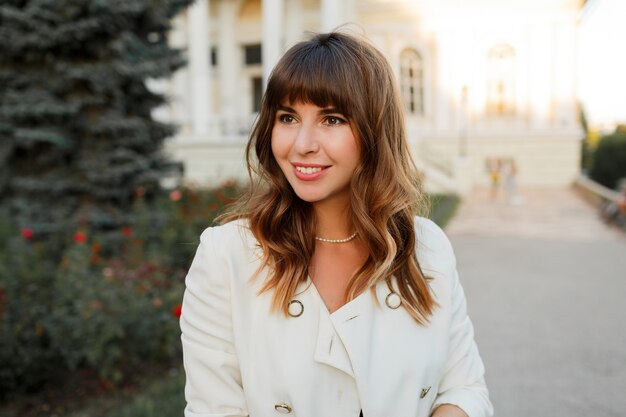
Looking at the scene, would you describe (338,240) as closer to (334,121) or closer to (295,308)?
(295,308)

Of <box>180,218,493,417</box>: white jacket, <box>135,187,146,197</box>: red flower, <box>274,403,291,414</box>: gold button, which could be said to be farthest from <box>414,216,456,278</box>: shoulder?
<box>135,187,146,197</box>: red flower

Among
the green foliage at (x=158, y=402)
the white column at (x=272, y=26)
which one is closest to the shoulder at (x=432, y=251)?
the green foliage at (x=158, y=402)

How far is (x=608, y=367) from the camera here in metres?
4.85

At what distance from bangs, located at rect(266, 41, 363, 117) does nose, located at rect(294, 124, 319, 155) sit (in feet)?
0.27

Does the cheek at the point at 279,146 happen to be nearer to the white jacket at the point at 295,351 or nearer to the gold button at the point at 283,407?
the white jacket at the point at 295,351

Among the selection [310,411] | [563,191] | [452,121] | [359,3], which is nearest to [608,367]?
[310,411]

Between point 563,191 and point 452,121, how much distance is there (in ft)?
17.0

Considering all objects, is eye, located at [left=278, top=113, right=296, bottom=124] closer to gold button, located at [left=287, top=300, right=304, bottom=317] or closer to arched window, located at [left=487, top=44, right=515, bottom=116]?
gold button, located at [left=287, top=300, right=304, bottom=317]

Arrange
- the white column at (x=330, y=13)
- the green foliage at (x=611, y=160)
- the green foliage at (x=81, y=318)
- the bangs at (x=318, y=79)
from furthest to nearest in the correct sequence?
the green foliage at (x=611, y=160), the white column at (x=330, y=13), the green foliage at (x=81, y=318), the bangs at (x=318, y=79)

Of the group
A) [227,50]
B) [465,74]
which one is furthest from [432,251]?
[227,50]

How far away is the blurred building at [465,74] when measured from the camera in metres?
21.0

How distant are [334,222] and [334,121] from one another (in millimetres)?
379

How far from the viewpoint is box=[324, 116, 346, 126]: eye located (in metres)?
1.70

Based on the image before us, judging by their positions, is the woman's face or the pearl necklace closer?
the woman's face
